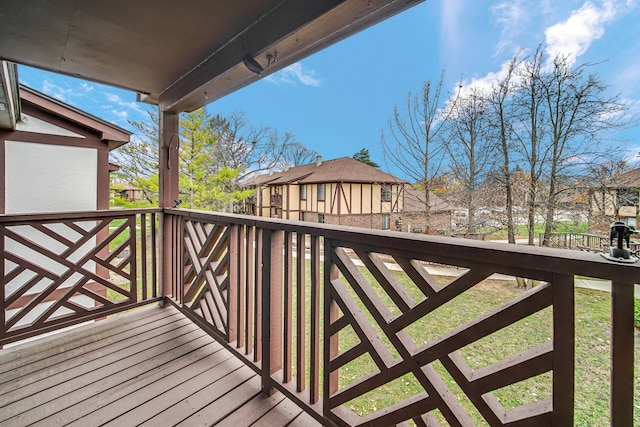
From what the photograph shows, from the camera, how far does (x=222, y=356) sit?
2.00 meters

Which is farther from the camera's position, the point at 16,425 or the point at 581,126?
the point at 581,126

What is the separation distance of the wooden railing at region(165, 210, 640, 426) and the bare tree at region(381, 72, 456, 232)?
770 cm

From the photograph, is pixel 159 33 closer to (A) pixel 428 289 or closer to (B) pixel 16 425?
(A) pixel 428 289

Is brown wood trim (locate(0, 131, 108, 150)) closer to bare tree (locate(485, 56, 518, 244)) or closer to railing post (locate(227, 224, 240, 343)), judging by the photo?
railing post (locate(227, 224, 240, 343))

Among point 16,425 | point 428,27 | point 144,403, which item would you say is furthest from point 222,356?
point 428,27

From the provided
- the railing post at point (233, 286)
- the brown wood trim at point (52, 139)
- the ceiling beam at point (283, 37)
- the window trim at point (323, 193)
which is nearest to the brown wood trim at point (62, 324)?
the railing post at point (233, 286)

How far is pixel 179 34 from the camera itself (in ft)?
6.14

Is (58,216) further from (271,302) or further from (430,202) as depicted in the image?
(430,202)

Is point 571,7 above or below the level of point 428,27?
below

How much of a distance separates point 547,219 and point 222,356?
25.8 ft

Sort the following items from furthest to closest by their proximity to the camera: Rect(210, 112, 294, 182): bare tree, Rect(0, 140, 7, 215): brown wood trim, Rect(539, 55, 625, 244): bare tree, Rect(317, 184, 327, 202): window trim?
Rect(317, 184, 327, 202): window trim, Rect(210, 112, 294, 182): bare tree, Rect(539, 55, 625, 244): bare tree, Rect(0, 140, 7, 215): brown wood trim

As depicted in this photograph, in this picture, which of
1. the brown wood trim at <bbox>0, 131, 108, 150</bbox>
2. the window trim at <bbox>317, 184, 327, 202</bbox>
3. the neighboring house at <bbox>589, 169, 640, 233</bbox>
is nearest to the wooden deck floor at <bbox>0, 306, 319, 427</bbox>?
the brown wood trim at <bbox>0, 131, 108, 150</bbox>

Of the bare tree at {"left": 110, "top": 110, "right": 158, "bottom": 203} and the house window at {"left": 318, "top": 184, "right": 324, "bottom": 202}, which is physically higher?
the bare tree at {"left": 110, "top": 110, "right": 158, "bottom": 203}

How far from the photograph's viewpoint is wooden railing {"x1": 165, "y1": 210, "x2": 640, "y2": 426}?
2.47 feet
